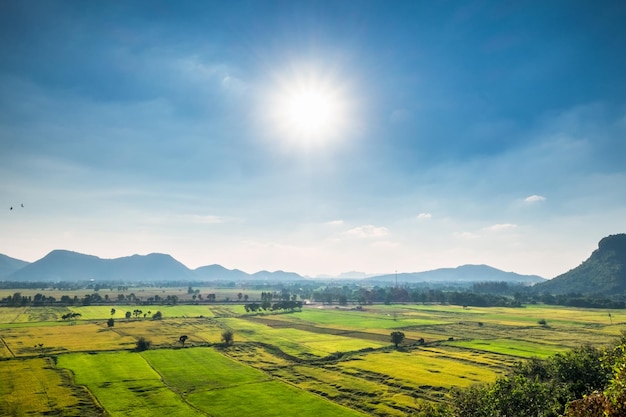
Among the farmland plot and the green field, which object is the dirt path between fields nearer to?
the green field

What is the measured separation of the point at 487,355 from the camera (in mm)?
95312

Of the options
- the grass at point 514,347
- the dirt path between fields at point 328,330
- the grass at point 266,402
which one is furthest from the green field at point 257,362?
the dirt path between fields at point 328,330

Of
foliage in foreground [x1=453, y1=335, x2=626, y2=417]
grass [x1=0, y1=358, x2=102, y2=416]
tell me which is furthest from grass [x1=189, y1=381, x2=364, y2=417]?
foliage in foreground [x1=453, y1=335, x2=626, y2=417]

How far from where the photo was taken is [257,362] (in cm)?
8875

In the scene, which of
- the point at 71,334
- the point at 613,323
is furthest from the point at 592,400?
the point at 613,323

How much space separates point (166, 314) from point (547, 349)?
15556 centimetres

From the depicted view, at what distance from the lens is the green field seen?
59844 millimetres

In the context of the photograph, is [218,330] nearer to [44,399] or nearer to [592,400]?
[44,399]

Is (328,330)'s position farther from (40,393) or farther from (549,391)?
(549,391)

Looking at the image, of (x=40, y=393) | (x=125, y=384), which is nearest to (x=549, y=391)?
(x=125, y=384)

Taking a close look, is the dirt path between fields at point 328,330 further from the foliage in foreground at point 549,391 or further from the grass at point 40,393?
the grass at point 40,393

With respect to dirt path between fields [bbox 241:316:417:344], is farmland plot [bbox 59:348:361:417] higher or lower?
lower

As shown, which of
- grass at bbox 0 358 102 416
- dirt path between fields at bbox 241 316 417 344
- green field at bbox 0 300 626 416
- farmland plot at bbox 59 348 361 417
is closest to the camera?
grass at bbox 0 358 102 416

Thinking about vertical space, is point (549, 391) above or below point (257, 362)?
above
